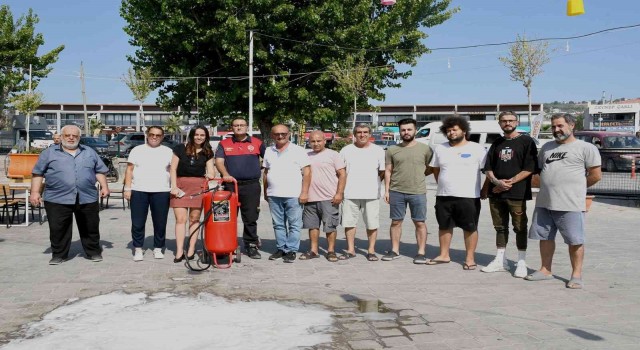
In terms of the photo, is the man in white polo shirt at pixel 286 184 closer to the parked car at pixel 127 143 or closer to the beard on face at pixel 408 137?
the beard on face at pixel 408 137

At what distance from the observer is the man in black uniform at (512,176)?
20.6 ft

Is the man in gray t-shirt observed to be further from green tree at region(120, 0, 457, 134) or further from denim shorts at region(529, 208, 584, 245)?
green tree at region(120, 0, 457, 134)

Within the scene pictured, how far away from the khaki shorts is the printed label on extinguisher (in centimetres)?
153

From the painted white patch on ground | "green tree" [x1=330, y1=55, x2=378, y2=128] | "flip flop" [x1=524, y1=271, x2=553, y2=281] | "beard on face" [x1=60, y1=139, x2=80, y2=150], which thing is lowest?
the painted white patch on ground

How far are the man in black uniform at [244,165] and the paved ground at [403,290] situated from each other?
2.07ft

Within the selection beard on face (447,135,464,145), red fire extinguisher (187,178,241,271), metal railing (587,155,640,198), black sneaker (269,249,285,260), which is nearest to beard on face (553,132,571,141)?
beard on face (447,135,464,145)

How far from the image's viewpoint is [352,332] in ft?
14.7

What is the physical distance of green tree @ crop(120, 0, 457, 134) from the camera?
22.9m

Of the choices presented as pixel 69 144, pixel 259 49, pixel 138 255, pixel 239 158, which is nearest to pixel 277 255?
pixel 239 158

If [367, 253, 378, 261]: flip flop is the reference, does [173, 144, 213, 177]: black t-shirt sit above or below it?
above

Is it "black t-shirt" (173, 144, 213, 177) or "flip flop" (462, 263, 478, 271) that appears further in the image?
"black t-shirt" (173, 144, 213, 177)

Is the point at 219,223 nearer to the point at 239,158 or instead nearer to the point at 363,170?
the point at 239,158

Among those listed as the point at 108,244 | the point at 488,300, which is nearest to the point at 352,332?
the point at 488,300

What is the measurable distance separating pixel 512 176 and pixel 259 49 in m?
19.2
